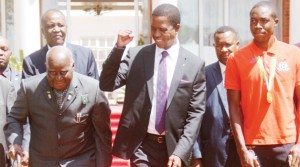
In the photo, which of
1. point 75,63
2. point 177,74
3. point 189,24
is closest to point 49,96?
point 75,63

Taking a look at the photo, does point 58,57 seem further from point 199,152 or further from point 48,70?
point 199,152

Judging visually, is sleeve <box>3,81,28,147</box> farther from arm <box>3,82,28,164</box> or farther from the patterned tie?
the patterned tie

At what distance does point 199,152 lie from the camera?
524 cm

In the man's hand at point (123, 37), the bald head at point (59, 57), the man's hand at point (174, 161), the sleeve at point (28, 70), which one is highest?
the man's hand at point (123, 37)

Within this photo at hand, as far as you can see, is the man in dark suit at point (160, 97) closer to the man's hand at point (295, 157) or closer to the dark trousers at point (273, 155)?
the dark trousers at point (273, 155)

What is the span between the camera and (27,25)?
11.9m

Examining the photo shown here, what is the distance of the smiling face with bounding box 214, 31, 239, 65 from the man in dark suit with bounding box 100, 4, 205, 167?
0.62 m

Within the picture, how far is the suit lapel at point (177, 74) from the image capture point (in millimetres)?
4723

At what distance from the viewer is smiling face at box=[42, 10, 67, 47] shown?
5695mm

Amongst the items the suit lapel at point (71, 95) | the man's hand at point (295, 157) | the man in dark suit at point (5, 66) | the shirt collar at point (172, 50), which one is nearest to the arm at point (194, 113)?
the shirt collar at point (172, 50)

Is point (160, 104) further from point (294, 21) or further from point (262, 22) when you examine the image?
point (294, 21)

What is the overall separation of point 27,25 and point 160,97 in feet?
25.6

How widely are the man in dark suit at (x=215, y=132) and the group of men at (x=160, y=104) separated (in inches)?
15.1

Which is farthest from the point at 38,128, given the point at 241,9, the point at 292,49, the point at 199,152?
the point at 241,9
